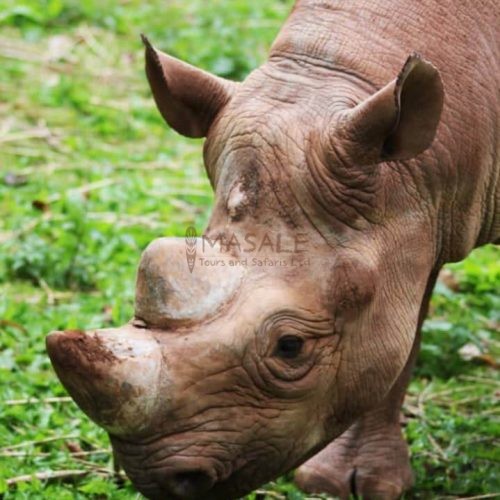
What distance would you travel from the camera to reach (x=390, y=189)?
15.1 ft

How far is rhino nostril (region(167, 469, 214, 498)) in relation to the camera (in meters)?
4.19

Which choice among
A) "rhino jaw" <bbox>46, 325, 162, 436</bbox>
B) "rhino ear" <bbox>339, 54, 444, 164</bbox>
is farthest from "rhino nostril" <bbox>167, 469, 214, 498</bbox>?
"rhino ear" <bbox>339, 54, 444, 164</bbox>

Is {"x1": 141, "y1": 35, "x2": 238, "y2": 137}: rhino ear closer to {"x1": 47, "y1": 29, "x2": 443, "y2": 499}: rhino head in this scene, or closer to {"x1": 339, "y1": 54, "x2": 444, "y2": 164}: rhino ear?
{"x1": 47, "y1": 29, "x2": 443, "y2": 499}: rhino head

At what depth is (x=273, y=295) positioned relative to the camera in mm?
4289

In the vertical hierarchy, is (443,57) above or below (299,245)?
above

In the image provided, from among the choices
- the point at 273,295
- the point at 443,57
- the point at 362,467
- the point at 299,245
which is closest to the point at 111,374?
the point at 273,295

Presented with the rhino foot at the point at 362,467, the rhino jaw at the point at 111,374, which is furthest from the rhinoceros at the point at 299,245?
the rhino foot at the point at 362,467

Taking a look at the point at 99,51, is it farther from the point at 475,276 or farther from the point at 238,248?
the point at 238,248

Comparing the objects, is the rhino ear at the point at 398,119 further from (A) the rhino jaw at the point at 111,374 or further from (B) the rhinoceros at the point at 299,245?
(A) the rhino jaw at the point at 111,374

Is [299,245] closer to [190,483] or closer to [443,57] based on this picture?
[190,483]

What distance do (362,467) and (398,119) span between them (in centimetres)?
188

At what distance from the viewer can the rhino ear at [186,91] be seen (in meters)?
4.83

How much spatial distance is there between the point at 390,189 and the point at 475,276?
3484 millimetres

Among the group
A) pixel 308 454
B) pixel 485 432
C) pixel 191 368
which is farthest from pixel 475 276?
pixel 191 368
